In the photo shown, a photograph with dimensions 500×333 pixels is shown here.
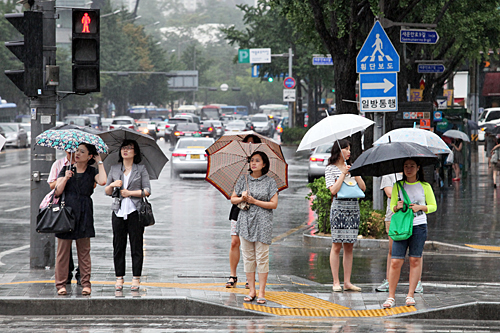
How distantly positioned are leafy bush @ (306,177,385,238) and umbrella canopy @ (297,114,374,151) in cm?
396

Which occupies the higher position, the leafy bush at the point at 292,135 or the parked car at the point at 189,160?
the leafy bush at the point at 292,135

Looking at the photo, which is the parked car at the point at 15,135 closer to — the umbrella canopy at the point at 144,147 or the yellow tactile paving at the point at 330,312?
the umbrella canopy at the point at 144,147

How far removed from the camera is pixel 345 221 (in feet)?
31.3

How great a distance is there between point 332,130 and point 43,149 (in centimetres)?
393

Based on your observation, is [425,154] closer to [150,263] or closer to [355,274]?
[355,274]

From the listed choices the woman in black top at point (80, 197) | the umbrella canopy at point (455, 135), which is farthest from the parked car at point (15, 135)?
the woman in black top at point (80, 197)

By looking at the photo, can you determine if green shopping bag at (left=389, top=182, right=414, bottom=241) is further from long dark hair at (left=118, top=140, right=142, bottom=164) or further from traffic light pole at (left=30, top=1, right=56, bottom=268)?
traffic light pole at (left=30, top=1, right=56, bottom=268)

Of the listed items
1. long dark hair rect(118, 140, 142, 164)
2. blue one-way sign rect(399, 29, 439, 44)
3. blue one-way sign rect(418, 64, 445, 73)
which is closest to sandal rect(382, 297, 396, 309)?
long dark hair rect(118, 140, 142, 164)

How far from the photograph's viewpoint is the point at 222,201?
2105cm

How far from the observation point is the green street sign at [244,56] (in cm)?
4606

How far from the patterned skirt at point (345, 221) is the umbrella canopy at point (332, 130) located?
0.79 meters

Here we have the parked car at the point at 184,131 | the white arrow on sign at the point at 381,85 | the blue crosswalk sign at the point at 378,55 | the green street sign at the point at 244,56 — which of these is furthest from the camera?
the parked car at the point at 184,131

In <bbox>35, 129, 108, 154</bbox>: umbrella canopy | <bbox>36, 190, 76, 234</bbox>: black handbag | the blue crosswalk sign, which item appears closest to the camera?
<bbox>35, 129, 108, 154</bbox>: umbrella canopy

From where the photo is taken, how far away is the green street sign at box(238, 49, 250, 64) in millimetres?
46062
